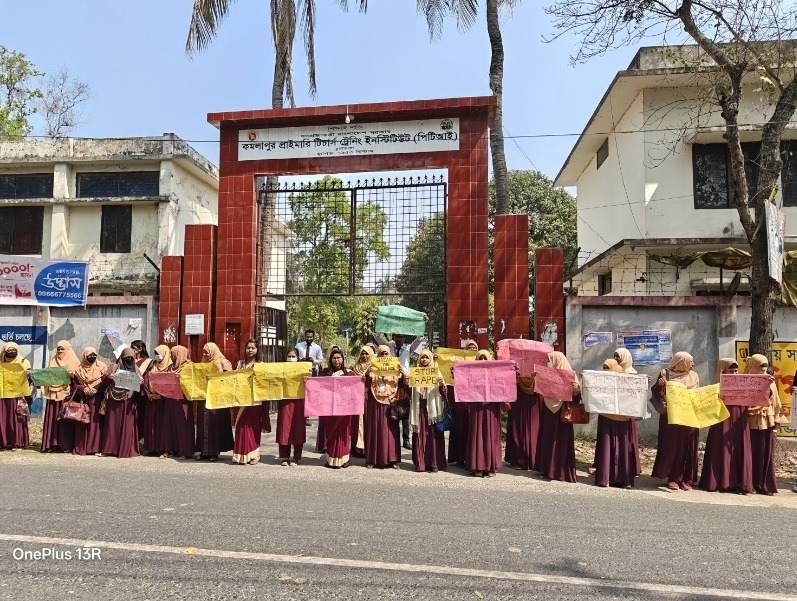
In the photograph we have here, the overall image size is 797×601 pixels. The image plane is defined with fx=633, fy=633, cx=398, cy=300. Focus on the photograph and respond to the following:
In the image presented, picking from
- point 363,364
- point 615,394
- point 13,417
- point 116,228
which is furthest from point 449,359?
point 116,228

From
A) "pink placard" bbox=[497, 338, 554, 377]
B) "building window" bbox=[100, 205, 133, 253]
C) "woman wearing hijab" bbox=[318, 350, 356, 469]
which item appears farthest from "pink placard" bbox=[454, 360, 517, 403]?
"building window" bbox=[100, 205, 133, 253]

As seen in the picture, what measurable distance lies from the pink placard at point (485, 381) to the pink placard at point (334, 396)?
1.19 meters

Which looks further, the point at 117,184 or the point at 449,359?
the point at 117,184

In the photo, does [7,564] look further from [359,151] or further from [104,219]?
[104,219]

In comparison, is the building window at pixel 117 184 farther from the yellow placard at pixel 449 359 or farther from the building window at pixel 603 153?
the yellow placard at pixel 449 359

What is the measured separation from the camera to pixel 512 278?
986 cm

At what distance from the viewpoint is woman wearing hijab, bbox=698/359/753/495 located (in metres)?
7.04

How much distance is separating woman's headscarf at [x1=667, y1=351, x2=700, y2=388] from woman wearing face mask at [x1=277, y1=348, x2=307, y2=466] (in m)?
4.49

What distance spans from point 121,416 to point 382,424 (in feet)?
11.8

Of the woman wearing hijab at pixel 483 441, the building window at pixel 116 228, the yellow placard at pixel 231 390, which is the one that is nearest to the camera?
the woman wearing hijab at pixel 483 441

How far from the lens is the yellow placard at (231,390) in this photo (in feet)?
26.0

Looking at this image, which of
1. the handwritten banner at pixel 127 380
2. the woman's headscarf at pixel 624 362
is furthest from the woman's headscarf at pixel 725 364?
the handwritten banner at pixel 127 380

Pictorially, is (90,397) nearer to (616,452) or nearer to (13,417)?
(13,417)

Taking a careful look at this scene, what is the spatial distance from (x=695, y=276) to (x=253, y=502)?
35.7 feet
